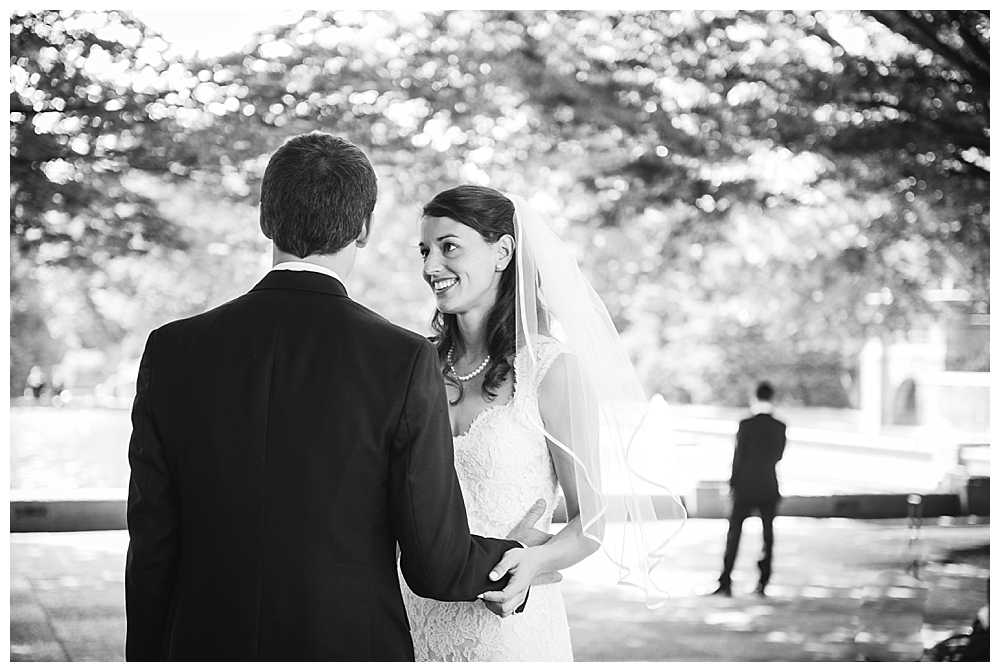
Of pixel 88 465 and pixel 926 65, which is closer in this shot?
pixel 926 65

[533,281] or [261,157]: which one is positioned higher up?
[261,157]

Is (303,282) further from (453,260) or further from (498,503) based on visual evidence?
(498,503)

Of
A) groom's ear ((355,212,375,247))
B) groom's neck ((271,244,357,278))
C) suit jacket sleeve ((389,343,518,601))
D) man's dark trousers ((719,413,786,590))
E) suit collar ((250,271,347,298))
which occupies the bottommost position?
man's dark trousers ((719,413,786,590))

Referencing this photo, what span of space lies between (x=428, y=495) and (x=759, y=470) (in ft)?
21.0

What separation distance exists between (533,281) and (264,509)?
99 cm

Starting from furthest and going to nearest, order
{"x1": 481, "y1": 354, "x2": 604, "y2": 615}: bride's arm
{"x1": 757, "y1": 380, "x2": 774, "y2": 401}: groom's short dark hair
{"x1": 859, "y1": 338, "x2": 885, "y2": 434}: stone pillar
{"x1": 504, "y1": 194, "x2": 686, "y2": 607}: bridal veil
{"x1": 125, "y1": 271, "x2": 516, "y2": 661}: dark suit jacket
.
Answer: {"x1": 859, "y1": 338, "x2": 885, "y2": 434}: stone pillar
{"x1": 757, "y1": 380, "x2": 774, "y2": 401}: groom's short dark hair
{"x1": 504, "y1": 194, "x2": 686, "y2": 607}: bridal veil
{"x1": 481, "y1": 354, "x2": 604, "y2": 615}: bride's arm
{"x1": 125, "y1": 271, "x2": 516, "y2": 661}: dark suit jacket

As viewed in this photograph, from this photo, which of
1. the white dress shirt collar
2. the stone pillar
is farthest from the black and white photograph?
the stone pillar

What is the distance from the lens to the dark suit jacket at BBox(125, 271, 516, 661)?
4.85 feet

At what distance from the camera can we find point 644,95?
643 centimetres

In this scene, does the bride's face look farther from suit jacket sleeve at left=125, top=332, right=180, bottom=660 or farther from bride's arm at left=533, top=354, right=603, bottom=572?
suit jacket sleeve at left=125, top=332, right=180, bottom=660

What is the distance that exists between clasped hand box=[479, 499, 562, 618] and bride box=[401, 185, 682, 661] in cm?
8

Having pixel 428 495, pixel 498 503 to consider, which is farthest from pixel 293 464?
pixel 498 503
